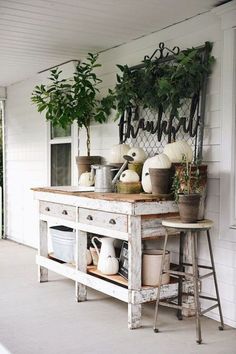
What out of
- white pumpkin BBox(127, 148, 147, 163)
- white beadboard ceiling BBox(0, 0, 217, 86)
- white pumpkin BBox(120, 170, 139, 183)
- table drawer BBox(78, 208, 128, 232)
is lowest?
table drawer BBox(78, 208, 128, 232)

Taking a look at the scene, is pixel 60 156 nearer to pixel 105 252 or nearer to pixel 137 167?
pixel 137 167

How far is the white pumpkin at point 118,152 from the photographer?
4.44 meters

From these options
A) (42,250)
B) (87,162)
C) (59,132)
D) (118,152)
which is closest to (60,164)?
(59,132)

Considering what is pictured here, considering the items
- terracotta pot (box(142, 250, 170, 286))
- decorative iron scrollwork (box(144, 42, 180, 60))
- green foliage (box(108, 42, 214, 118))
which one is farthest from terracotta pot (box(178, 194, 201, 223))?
decorative iron scrollwork (box(144, 42, 180, 60))

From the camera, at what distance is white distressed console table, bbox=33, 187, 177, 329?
11.3ft

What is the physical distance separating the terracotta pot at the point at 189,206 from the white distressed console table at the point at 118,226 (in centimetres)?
26

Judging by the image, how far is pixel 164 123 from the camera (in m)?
4.12

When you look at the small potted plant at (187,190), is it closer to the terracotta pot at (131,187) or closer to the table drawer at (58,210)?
the terracotta pot at (131,187)

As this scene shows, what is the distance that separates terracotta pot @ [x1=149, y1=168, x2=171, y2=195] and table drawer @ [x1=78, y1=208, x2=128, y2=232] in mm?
349

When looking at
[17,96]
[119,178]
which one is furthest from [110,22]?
[17,96]

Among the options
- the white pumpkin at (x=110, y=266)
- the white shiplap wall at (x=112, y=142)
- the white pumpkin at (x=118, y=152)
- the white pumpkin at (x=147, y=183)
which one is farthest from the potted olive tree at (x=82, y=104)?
the white pumpkin at (x=110, y=266)

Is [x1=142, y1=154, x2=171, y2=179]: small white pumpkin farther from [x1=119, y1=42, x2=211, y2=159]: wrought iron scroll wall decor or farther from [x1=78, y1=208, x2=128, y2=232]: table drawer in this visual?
[x1=78, y1=208, x2=128, y2=232]: table drawer

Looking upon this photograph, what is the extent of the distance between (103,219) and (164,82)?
118 centimetres

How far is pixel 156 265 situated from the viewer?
362 cm
